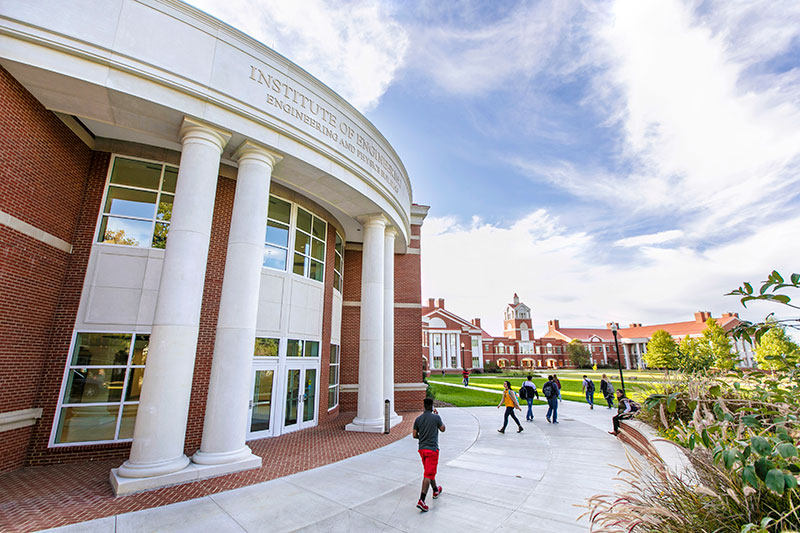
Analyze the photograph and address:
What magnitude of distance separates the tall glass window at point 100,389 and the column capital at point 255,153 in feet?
16.4

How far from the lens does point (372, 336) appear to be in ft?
40.7

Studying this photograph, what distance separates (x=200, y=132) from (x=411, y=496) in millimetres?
8406

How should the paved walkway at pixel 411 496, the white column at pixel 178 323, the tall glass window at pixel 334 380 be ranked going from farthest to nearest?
the tall glass window at pixel 334 380, the white column at pixel 178 323, the paved walkway at pixel 411 496

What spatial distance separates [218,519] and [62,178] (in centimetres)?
843

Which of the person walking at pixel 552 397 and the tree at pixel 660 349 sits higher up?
the tree at pixel 660 349

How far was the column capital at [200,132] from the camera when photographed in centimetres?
827

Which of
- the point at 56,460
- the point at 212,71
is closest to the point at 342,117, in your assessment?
the point at 212,71

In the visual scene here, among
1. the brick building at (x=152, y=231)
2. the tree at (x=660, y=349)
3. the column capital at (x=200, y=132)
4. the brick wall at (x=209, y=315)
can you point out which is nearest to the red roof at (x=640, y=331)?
the tree at (x=660, y=349)

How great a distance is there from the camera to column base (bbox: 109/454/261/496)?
258 inches

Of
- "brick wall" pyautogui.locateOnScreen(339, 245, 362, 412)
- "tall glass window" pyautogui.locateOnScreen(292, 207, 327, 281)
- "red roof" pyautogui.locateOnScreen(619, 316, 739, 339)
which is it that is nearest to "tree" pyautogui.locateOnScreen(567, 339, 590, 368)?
"red roof" pyautogui.locateOnScreen(619, 316, 739, 339)

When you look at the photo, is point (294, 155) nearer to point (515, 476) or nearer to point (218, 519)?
point (218, 519)

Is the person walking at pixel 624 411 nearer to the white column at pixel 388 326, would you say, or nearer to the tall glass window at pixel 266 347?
the white column at pixel 388 326

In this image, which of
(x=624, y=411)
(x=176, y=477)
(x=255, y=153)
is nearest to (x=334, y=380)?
(x=176, y=477)

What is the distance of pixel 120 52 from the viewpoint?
7.39 metres
